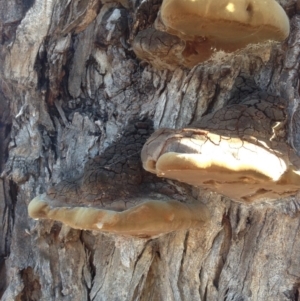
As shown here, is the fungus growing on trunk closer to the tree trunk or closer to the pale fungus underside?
the pale fungus underside

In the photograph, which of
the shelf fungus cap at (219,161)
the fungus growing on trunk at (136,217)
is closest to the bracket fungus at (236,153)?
the shelf fungus cap at (219,161)

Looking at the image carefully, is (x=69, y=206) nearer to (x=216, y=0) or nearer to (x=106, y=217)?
(x=106, y=217)

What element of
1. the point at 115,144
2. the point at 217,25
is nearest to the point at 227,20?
the point at 217,25

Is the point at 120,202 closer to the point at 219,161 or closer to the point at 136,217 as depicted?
the point at 136,217

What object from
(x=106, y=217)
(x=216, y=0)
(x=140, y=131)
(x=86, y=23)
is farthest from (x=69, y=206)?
(x=86, y=23)

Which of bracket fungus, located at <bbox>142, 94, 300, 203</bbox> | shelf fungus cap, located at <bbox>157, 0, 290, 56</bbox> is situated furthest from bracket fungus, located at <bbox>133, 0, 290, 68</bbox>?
bracket fungus, located at <bbox>142, 94, 300, 203</bbox>

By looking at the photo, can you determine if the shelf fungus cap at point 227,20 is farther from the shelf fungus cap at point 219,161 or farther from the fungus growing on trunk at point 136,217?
the fungus growing on trunk at point 136,217
